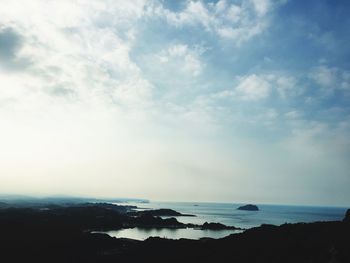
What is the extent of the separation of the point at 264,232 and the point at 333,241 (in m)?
22.8

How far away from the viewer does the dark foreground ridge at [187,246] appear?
34.5m

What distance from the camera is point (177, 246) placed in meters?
58.5

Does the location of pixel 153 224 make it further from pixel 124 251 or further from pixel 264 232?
pixel 264 232

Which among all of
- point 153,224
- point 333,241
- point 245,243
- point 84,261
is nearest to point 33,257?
point 84,261

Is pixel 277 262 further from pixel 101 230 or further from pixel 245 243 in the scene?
pixel 101 230

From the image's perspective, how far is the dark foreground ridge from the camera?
34.5 m

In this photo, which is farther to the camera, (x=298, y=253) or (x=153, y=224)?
(x=153, y=224)

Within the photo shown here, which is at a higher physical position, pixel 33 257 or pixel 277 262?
pixel 277 262

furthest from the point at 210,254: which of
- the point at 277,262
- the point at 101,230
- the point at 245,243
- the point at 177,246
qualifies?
the point at 101,230

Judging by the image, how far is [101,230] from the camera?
9606cm

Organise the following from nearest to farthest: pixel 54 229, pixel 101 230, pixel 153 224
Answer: pixel 54 229
pixel 101 230
pixel 153 224

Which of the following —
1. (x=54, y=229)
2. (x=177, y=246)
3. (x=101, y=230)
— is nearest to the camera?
(x=177, y=246)

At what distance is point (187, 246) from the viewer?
5691cm

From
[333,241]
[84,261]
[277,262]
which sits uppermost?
[333,241]
